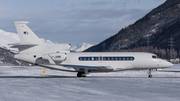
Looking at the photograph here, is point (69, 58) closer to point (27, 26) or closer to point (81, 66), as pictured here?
point (81, 66)

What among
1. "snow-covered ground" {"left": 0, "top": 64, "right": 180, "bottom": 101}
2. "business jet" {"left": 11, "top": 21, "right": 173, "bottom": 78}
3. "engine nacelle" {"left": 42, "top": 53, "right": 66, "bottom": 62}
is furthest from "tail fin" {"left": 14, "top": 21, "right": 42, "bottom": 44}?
"snow-covered ground" {"left": 0, "top": 64, "right": 180, "bottom": 101}

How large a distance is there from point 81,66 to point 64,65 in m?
2.06

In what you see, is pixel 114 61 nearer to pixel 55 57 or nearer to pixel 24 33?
pixel 55 57

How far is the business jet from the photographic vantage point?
3256cm

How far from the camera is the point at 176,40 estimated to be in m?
186

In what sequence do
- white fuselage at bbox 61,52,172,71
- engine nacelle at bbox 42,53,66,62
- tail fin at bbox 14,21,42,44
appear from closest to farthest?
engine nacelle at bbox 42,53,66,62
tail fin at bbox 14,21,42,44
white fuselage at bbox 61,52,172,71

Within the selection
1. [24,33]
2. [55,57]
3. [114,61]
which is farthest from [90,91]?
[24,33]

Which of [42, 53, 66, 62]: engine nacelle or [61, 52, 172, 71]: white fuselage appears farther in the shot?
[61, 52, 172, 71]: white fuselage

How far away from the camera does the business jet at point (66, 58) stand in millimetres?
32562

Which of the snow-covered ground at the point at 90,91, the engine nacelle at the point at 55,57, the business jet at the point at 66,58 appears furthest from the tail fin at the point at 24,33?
the snow-covered ground at the point at 90,91

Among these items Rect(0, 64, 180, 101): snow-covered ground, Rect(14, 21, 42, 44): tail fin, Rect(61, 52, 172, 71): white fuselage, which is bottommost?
Rect(0, 64, 180, 101): snow-covered ground

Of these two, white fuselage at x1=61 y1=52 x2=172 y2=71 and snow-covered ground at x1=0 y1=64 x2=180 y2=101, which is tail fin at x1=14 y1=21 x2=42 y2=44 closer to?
white fuselage at x1=61 y1=52 x2=172 y2=71

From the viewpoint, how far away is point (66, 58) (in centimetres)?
3319

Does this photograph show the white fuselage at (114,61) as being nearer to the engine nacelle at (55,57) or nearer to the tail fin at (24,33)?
the engine nacelle at (55,57)
